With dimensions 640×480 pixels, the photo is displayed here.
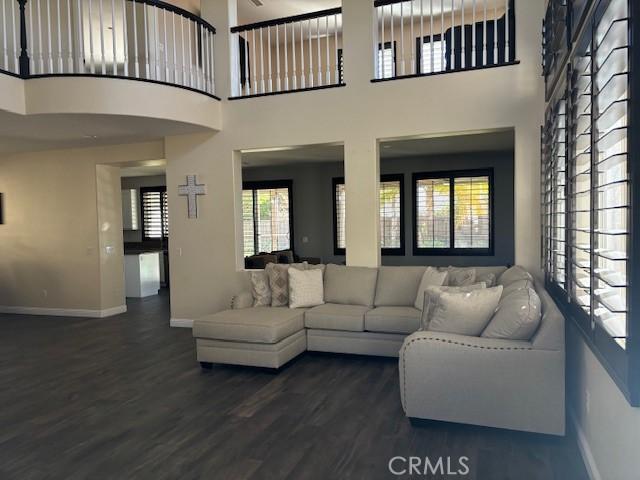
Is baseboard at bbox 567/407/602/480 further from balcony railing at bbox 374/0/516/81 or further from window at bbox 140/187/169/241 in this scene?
window at bbox 140/187/169/241

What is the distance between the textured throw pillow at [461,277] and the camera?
15.2ft

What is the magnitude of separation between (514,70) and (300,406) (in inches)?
154

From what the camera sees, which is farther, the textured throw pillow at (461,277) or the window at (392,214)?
the window at (392,214)

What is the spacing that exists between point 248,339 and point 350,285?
1.39 metres

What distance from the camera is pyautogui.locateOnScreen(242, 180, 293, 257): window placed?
35.0 feet

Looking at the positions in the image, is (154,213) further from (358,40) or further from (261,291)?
(358,40)

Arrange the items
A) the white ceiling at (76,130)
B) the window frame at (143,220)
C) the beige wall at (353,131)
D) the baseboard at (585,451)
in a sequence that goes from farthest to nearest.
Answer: the window frame at (143,220) < the white ceiling at (76,130) < the beige wall at (353,131) < the baseboard at (585,451)

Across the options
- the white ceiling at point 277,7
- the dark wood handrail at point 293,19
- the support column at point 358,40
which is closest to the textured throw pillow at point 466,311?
the support column at point 358,40

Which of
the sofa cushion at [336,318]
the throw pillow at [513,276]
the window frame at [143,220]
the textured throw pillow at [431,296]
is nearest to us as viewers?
the textured throw pillow at [431,296]

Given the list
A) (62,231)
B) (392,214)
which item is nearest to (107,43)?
(62,231)

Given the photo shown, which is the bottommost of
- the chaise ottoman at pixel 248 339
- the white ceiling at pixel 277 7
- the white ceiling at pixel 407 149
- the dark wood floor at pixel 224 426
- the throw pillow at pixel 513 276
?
the dark wood floor at pixel 224 426

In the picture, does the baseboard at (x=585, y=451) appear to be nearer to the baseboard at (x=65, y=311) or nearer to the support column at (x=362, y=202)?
the support column at (x=362, y=202)

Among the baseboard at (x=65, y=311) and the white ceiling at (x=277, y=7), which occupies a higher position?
the white ceiling at (x=277, y=7)

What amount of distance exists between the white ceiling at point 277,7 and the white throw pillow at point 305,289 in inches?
188
